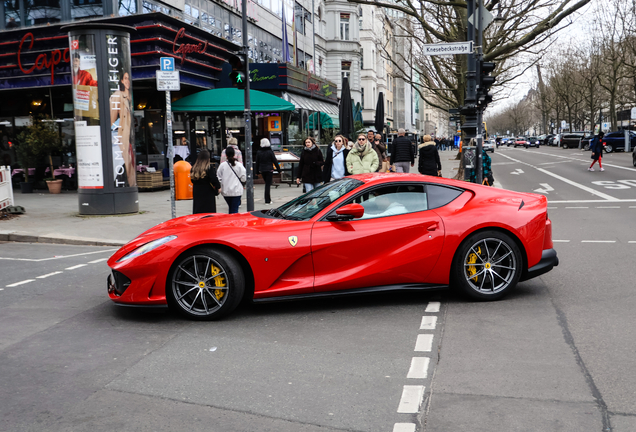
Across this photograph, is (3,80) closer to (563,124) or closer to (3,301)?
(3,301)

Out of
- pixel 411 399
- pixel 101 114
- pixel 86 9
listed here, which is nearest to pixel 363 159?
pixel 101 114

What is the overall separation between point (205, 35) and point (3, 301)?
16.6 m

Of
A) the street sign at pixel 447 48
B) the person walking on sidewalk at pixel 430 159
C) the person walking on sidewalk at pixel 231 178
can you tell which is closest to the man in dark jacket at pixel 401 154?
the person walking on sidewalk at pixel 430 159

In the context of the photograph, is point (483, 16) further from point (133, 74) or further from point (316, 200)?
point (133, 74)

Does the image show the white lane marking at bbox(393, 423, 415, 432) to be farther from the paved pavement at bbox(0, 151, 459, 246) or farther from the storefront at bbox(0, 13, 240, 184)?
the storefront at bbox(0, 13, 240, 184)

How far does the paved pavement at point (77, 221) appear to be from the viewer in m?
11.5

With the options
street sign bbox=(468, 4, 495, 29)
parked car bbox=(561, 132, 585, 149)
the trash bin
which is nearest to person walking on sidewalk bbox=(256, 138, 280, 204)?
the trash bin

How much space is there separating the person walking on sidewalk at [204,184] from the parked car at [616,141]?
47.7 metres

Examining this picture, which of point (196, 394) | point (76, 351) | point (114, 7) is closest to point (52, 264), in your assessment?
point (76, 351)

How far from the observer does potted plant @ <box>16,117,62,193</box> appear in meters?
20.4

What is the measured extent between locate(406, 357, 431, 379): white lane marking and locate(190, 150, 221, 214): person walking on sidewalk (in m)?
6.68

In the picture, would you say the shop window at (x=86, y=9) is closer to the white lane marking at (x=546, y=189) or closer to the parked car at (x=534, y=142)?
the white lane marking at (x=546, y=189)

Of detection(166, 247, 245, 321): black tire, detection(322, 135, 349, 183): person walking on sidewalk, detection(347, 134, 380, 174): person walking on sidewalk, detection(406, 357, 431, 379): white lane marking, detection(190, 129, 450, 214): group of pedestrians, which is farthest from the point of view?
detection(322, 135, 349, 183): person walking on sidewalk

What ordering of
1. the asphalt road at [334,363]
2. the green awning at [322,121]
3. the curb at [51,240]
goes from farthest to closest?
the green awning at [322,121]
the curb at [51,240]
the asphalt road at [334,363]
